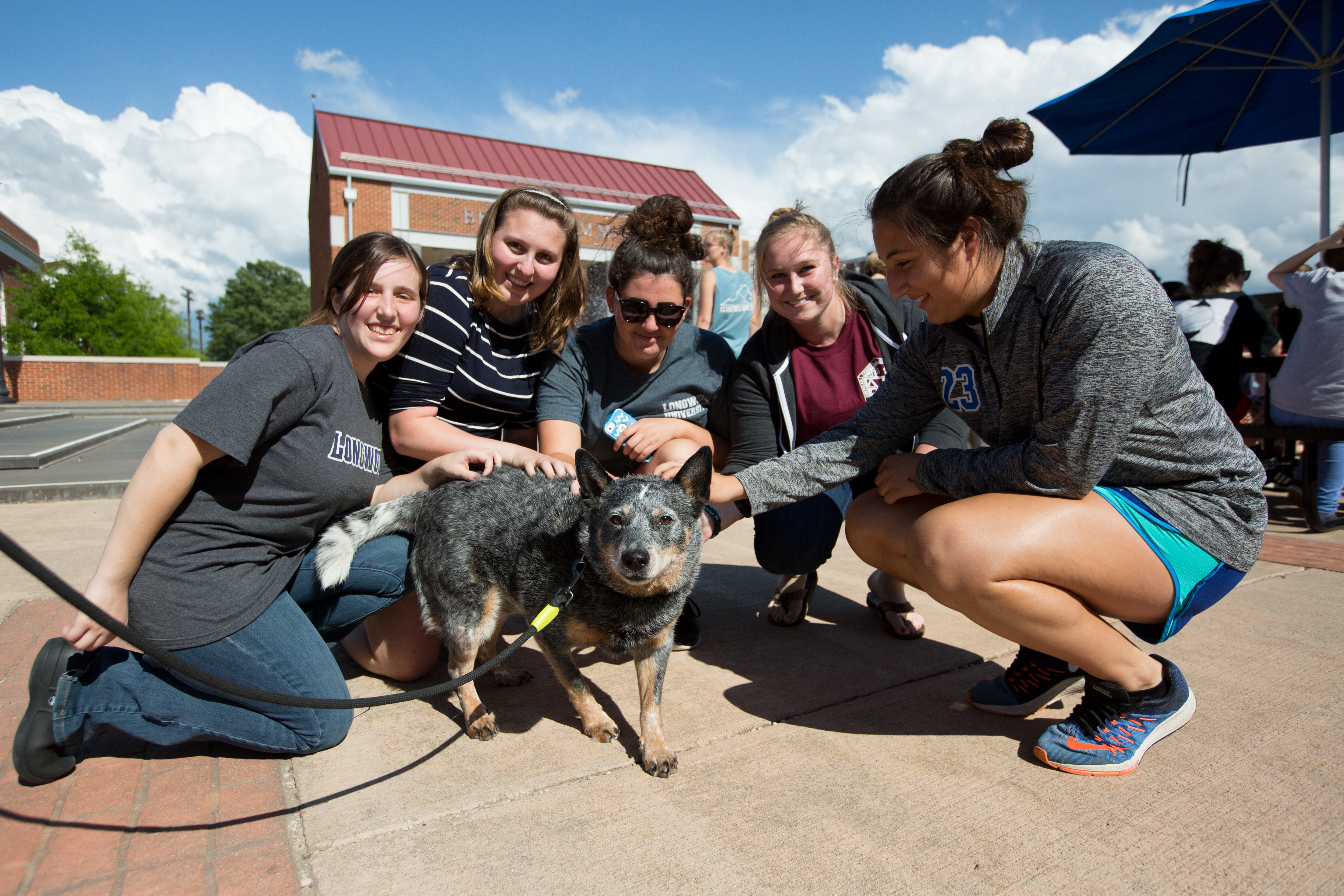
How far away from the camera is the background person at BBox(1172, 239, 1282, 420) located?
580 centimetres

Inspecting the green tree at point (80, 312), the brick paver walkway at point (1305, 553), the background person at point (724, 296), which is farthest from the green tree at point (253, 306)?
the brick paver walkway at point (1305, 553)

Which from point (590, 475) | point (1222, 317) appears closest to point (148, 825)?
point (590, 475)

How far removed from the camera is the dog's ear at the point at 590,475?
2471mm

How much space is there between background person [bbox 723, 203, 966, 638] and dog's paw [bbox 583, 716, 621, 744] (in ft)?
3.53

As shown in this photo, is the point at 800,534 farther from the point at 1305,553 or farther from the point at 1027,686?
the point at 1305,553

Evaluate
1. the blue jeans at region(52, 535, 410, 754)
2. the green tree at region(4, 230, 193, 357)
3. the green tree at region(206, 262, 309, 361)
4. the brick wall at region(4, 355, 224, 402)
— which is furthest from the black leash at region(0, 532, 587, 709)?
the green tree at region(206, 262, 309, 361)

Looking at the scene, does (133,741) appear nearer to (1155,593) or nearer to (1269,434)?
(1155,593)

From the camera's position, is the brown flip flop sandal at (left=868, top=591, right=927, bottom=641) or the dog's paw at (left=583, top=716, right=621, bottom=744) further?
the brown flip flop sandal at (left=868, top=591, right=927, bottom=641)

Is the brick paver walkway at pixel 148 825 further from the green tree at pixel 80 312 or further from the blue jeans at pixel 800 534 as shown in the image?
the green tree at pixel 80 312

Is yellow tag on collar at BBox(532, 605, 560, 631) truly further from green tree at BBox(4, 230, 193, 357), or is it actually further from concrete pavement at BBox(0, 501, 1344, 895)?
green tree at BBox(4, 230, 193, 357)

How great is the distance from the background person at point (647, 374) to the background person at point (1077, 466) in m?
1.09

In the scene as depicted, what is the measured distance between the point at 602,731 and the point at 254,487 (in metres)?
1.43

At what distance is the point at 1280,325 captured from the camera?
22.4 ft

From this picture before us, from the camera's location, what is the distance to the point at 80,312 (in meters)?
34.1
